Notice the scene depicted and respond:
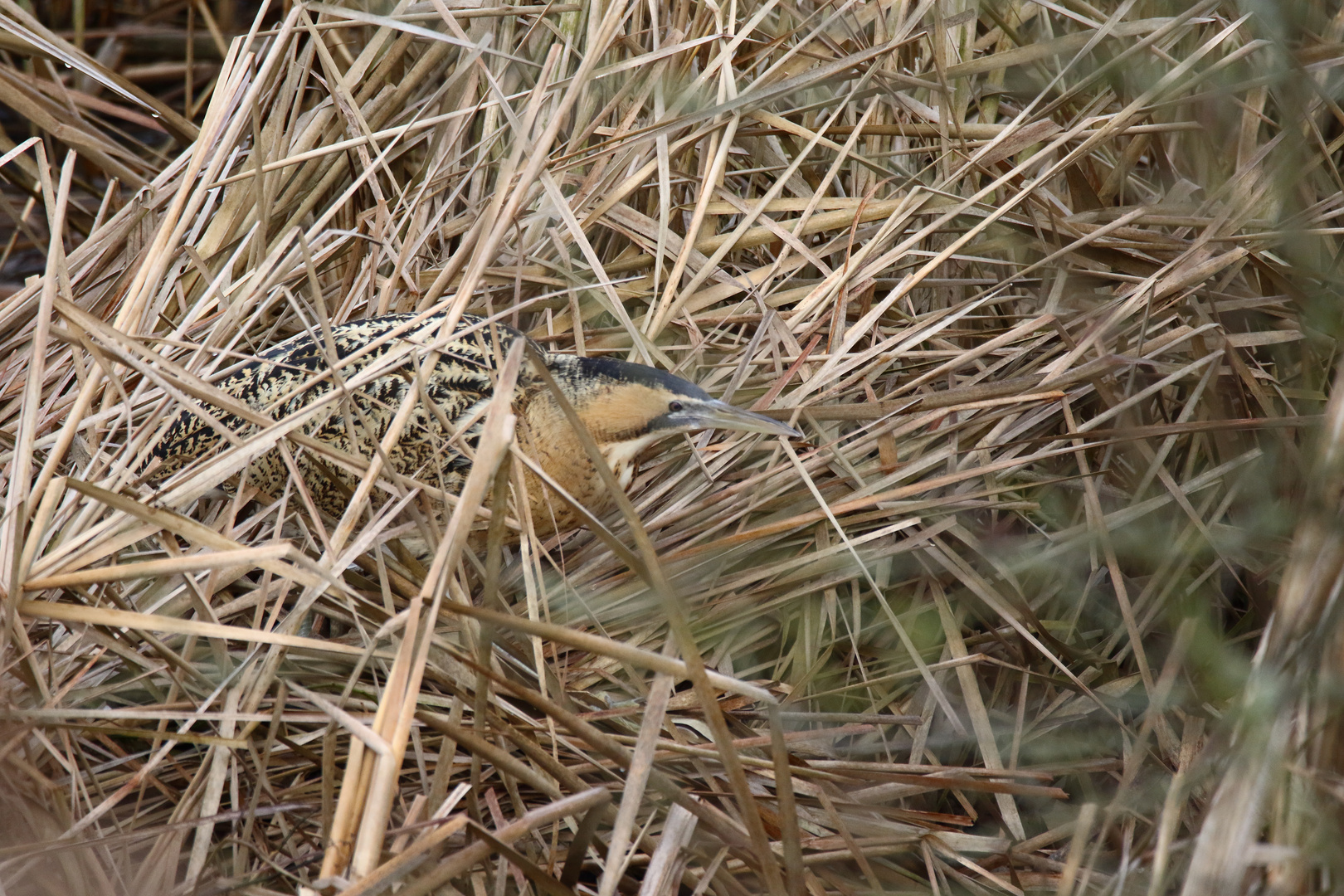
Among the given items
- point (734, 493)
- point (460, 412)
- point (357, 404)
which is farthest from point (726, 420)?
point (357, 404)

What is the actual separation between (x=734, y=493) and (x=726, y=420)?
136 mm

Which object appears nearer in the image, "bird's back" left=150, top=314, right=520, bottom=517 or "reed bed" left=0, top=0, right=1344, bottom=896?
"reed bed" left=0, top=0, right=1344, bottom=896

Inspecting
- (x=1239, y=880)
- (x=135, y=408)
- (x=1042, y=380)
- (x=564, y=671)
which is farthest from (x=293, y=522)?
(x=1239, y=880)

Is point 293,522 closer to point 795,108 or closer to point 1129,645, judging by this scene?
point 795,108

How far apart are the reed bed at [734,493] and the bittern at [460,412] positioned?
8cm

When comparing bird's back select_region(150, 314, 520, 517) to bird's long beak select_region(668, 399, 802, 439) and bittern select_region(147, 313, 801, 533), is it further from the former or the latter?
bird's long beak select_region(668, 399, 802, 439)

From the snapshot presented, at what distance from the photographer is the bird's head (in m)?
1.90

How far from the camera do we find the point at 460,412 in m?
1.97

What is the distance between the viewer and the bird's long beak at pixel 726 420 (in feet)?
6.02

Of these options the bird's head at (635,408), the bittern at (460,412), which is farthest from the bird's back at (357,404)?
the bird's head at (635,408)

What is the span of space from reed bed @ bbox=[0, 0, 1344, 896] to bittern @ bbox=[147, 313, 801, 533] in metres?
0.08

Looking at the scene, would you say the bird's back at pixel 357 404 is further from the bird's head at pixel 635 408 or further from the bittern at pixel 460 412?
the bird's head at pixel 635 408

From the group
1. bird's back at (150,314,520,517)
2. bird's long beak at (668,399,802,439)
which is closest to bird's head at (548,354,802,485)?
bird's long beak at (668,399,802,439)

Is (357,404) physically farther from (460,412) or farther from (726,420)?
(726,420)
